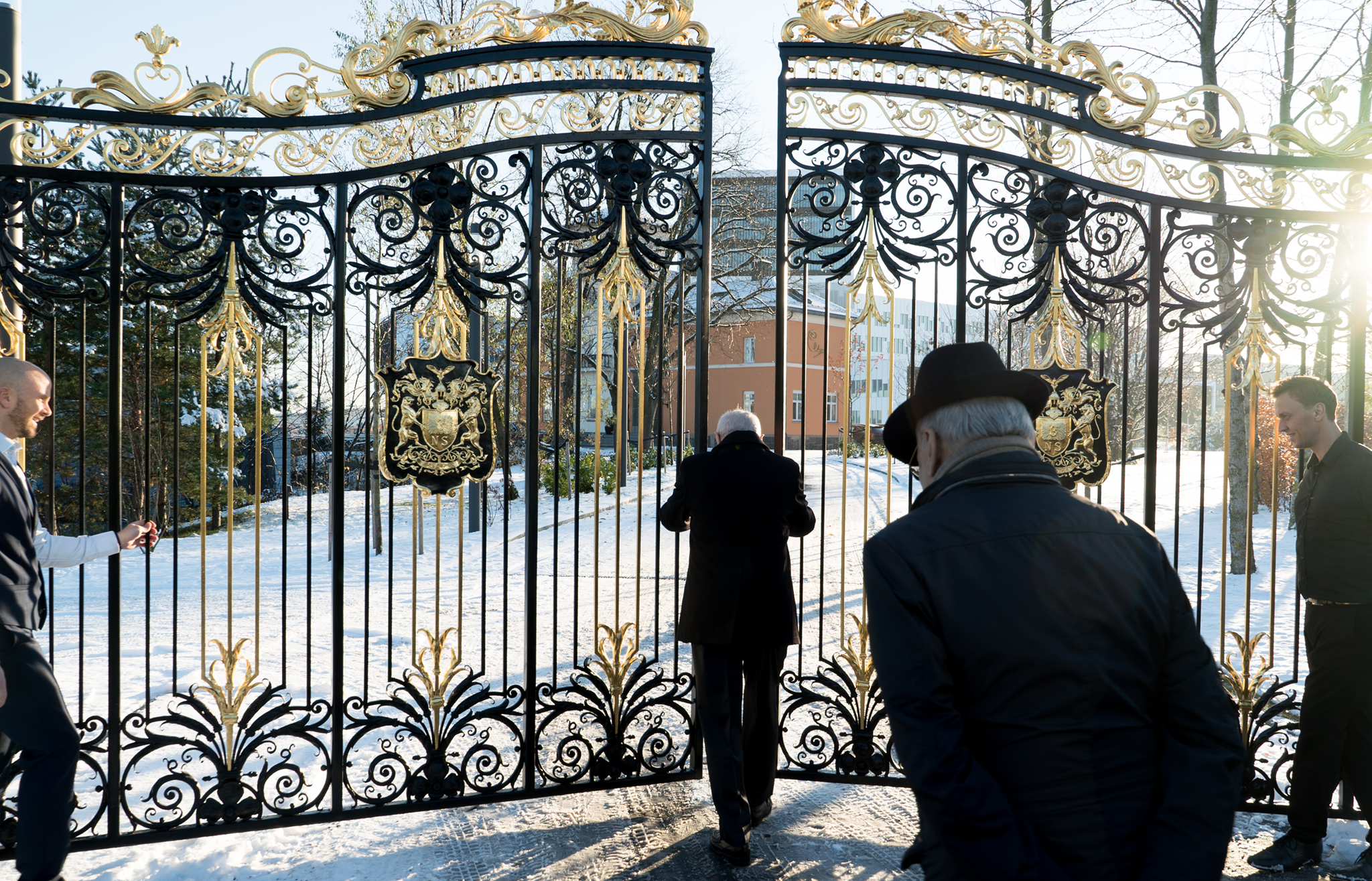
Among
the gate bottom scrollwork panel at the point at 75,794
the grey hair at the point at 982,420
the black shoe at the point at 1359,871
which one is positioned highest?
the grey hair at the point at 982,420

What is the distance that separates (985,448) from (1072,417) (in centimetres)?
321

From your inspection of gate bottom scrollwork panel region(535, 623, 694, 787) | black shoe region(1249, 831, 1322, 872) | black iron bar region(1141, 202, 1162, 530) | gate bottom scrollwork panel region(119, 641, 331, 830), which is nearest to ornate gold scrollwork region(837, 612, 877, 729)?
gate bottom scrollwork panel region(535, 623, 694, 787)

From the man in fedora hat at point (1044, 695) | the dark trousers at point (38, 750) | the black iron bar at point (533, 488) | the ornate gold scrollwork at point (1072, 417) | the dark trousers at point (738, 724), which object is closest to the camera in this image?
the man in fedora hat at point (1044, 695)

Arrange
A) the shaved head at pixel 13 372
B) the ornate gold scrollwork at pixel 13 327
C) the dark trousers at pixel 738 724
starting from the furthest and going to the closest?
the ornate gold scrollwork at pixel 13 327 → the dark trousers at pixel 738 724 → the shaved head at pixel 13 372

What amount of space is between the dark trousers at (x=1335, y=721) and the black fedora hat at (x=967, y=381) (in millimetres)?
3269

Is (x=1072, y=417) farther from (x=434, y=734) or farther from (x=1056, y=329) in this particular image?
(x=434, y=734)

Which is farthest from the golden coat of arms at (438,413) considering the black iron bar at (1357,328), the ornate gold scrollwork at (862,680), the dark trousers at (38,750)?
the black iron bar at (1357,328)

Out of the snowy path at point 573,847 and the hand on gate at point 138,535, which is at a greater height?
the hand on gate at point 138,535

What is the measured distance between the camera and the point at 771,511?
444cm

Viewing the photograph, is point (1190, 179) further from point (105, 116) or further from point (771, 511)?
point (105, 116)

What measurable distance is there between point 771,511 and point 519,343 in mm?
9984

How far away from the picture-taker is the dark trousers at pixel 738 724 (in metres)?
4.21

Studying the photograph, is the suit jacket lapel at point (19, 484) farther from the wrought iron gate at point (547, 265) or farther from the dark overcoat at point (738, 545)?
the dark overcoat at point (738, 545)

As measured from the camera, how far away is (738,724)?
434 cm
